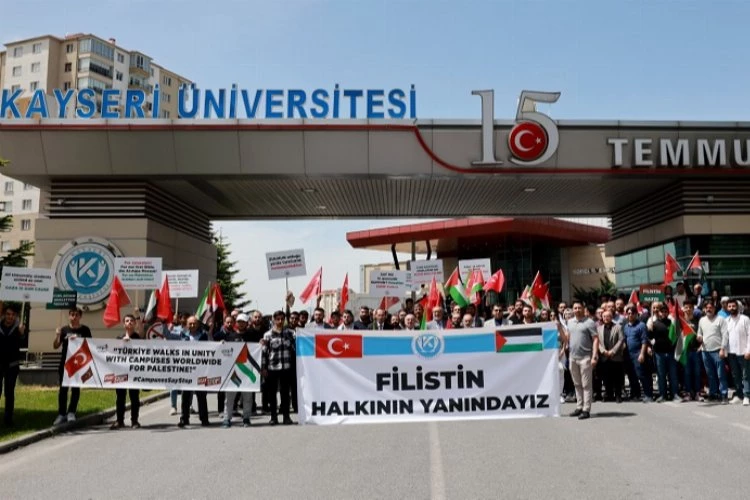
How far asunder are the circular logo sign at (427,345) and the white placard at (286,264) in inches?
210

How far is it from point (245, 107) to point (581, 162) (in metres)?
9.83

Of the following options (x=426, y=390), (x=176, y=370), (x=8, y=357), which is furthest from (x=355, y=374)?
(x=8, y=357)

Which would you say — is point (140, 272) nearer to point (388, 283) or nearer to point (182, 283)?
point (182, 283)

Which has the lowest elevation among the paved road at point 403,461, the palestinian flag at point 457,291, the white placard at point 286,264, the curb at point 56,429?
the curb at point 56,429

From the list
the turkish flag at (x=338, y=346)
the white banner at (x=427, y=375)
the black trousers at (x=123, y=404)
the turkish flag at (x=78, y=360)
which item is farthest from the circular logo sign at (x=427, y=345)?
the turkish flag at (x=78, y=360)

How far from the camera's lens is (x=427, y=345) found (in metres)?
9.68

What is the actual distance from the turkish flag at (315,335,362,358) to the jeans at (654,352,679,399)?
6.24 meters

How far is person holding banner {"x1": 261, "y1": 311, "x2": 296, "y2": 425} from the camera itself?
10.2 m

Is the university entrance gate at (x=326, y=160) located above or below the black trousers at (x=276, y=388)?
above

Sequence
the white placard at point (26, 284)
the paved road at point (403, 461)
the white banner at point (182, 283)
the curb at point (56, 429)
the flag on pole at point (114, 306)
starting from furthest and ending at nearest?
1. the white banner at point (182, 283)
2. the flag on pole at point (114, 306)
3. the white placard at point (26, 284)
4. the curb at point (56, 429)
5. the paved road at point (403, 461)

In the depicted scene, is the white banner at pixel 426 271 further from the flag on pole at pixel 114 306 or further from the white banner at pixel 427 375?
the white banner at pixel 427 375

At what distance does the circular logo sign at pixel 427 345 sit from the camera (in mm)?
9641

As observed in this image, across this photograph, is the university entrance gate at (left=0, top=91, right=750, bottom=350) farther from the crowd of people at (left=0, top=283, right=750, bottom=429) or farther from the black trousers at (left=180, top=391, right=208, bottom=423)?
the black trousers at (left=180, top=391, right=208, bottom=423)

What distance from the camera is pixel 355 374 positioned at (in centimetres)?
956
